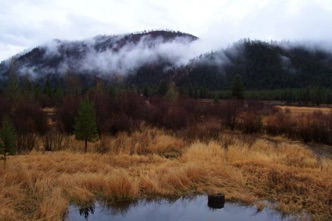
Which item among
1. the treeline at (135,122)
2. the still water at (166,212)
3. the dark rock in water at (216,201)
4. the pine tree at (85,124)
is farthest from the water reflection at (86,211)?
the treeline at (135,122)

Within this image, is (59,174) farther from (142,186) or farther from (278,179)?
(278,179)

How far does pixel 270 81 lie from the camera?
604ft

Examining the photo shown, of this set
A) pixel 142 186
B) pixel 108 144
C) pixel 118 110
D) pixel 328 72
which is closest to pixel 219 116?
pixel 118 110

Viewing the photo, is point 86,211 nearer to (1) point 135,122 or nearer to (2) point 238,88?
(1) point 135,122

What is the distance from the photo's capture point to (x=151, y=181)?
10266mm

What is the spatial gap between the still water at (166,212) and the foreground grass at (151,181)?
1.16ft

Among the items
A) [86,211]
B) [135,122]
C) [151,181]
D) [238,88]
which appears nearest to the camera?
[86,211]

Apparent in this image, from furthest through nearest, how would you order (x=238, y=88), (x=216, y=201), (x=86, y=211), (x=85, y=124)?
(x=238, y=88)
(x=85, y=124)
(x=216, y=201)
(x=86, y=211)

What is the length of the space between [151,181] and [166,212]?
1548 mm

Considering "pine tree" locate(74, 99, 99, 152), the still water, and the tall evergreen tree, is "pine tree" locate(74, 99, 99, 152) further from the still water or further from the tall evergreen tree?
the tall evergreen tree

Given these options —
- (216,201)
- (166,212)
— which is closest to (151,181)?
(166,212)

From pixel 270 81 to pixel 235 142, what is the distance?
17439cm

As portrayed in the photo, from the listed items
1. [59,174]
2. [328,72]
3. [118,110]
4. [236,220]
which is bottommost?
[236,220]

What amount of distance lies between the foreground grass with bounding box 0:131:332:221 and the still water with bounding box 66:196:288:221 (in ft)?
1.16
